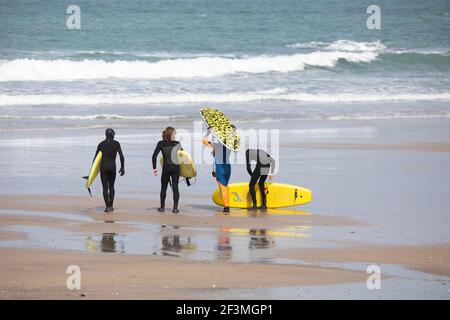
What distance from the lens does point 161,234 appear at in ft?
37.4

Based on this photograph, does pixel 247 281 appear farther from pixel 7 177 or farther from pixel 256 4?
pixel 256 4

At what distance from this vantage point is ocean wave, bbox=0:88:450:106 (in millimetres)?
29859

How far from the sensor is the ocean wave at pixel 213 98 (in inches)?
1176

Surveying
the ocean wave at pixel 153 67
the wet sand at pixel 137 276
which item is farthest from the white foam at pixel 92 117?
the wet sand at pixel 137 276

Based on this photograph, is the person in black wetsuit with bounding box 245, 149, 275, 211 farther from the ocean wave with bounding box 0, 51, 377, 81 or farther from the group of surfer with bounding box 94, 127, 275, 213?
the ocean wave with bounding box 0, 51, 377, 81

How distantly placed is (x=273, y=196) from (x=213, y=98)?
18116 mm

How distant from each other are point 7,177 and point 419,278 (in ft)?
27.0

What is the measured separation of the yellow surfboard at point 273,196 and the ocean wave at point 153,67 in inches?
951

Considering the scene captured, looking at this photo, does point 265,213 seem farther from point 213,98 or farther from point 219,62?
point 219,62

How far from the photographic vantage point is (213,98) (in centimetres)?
3155

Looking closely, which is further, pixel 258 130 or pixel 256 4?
pixel 256 4

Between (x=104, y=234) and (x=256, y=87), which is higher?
(x=256, y=87)

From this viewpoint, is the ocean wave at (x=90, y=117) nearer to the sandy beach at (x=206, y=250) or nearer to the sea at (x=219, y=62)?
the sea at (x=219, y=62)

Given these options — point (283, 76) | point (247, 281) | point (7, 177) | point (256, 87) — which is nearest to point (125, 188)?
point (7, 177)
